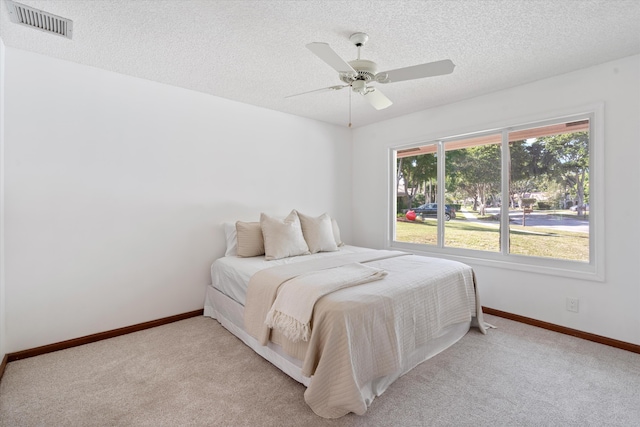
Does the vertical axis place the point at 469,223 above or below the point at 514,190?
below

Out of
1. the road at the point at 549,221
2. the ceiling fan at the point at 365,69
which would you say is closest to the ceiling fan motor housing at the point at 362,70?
the ceiling fan at the point at 365,69

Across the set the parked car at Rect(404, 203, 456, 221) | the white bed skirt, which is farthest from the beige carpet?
the parked car at Rect(404, 203, 456, 221)

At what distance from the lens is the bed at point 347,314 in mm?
1682

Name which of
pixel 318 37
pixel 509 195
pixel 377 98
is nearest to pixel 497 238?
pixel 509 195

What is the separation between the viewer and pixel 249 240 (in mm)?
3135

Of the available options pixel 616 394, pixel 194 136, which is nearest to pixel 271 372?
pixel 616 394

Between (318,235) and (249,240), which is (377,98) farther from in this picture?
(249,240)

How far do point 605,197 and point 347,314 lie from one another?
101 inches

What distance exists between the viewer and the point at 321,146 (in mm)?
4402

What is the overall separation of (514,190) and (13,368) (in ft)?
15.3

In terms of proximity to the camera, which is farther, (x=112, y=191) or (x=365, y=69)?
(x=112, y=191)

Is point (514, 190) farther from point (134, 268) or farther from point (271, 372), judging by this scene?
point (134, 268)

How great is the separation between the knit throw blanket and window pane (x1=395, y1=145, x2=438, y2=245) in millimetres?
1944

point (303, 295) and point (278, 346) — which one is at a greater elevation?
point (303, 295)
